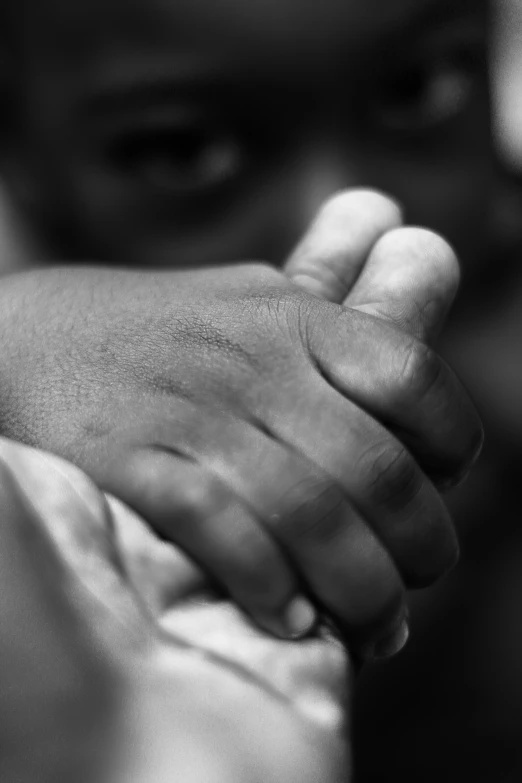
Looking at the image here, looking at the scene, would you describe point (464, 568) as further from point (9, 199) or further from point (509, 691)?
point (9, 199)

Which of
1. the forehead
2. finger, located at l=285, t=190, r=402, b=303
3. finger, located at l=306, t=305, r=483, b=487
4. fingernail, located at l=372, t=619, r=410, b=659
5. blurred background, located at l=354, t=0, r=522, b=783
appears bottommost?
blurred background, located at l=354, t=0, r=522, b=783

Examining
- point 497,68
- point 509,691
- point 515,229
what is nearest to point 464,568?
point 509,691

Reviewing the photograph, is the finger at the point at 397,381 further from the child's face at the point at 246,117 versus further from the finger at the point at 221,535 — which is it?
the child's face at the point at 246,117

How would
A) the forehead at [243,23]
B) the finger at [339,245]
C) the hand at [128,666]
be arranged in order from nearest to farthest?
the hand at [128,666], the finger at [339,245], the forehead at [243,23]

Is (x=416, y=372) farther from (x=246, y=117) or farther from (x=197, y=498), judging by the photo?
(x=246, y=117)

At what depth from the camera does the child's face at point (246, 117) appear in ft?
1.81

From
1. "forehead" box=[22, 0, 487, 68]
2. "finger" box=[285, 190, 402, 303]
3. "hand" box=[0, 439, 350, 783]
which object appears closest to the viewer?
"hand" box=[0, 439, 350, 783]

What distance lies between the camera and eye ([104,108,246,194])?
0.58m

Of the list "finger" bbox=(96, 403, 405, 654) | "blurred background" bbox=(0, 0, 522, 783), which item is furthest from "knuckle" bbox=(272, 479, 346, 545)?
"blurred background" bbox=(0, 0, 522, 783)

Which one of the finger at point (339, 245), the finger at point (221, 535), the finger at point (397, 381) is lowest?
the finger at point (221, 535)

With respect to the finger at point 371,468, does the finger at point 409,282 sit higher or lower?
higher

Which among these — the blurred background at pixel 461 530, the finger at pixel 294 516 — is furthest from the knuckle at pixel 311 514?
the blurred background at pixel 461 530

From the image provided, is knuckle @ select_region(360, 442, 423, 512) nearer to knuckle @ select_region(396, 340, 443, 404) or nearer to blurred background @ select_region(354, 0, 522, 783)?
knuckle @ select_region(396, 340, 443, 404)

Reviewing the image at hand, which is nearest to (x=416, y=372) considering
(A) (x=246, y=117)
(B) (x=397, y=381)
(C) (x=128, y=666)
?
(B) (x=397, y=381)
